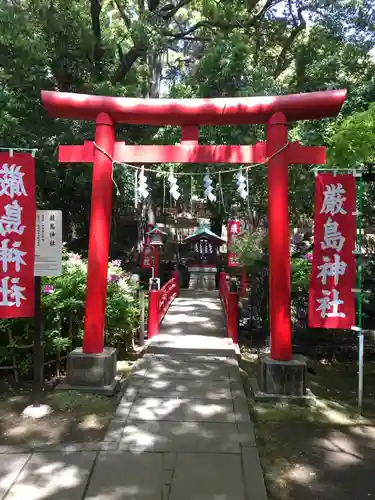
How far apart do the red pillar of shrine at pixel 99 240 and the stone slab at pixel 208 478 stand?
250cm

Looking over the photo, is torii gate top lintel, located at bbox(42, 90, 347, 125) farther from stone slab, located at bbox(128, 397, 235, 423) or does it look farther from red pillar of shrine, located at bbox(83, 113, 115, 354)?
stone slab, located at bbox(128, 397, 235, 423)

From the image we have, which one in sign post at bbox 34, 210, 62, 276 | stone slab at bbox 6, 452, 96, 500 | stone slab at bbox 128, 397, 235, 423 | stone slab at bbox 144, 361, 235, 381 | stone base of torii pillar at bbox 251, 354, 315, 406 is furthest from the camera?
stone slab at bbox 144, 361, 235, 381

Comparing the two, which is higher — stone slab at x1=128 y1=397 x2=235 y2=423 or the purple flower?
the purple flower

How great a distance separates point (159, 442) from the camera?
4219 mm

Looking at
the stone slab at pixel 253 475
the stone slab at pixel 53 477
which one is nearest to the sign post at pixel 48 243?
the stone slab at pixel 53 477

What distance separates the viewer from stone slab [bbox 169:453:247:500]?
10.9 ft

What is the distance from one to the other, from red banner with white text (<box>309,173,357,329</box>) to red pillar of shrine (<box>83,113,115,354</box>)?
2.95m

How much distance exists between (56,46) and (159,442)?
12406mm

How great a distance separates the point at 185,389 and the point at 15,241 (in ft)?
9.75

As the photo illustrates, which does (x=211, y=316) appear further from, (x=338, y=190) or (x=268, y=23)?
(x=268, y=23)

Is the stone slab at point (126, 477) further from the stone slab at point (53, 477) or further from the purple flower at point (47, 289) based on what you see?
the purple flower at point (47, 289)

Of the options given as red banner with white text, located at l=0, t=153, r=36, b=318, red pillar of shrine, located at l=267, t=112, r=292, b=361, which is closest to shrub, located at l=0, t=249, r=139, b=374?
red banner with white text, located at l=0, t=153, r=36, b=318

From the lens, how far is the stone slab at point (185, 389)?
550cm

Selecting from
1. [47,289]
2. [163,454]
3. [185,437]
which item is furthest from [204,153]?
[163,454]
